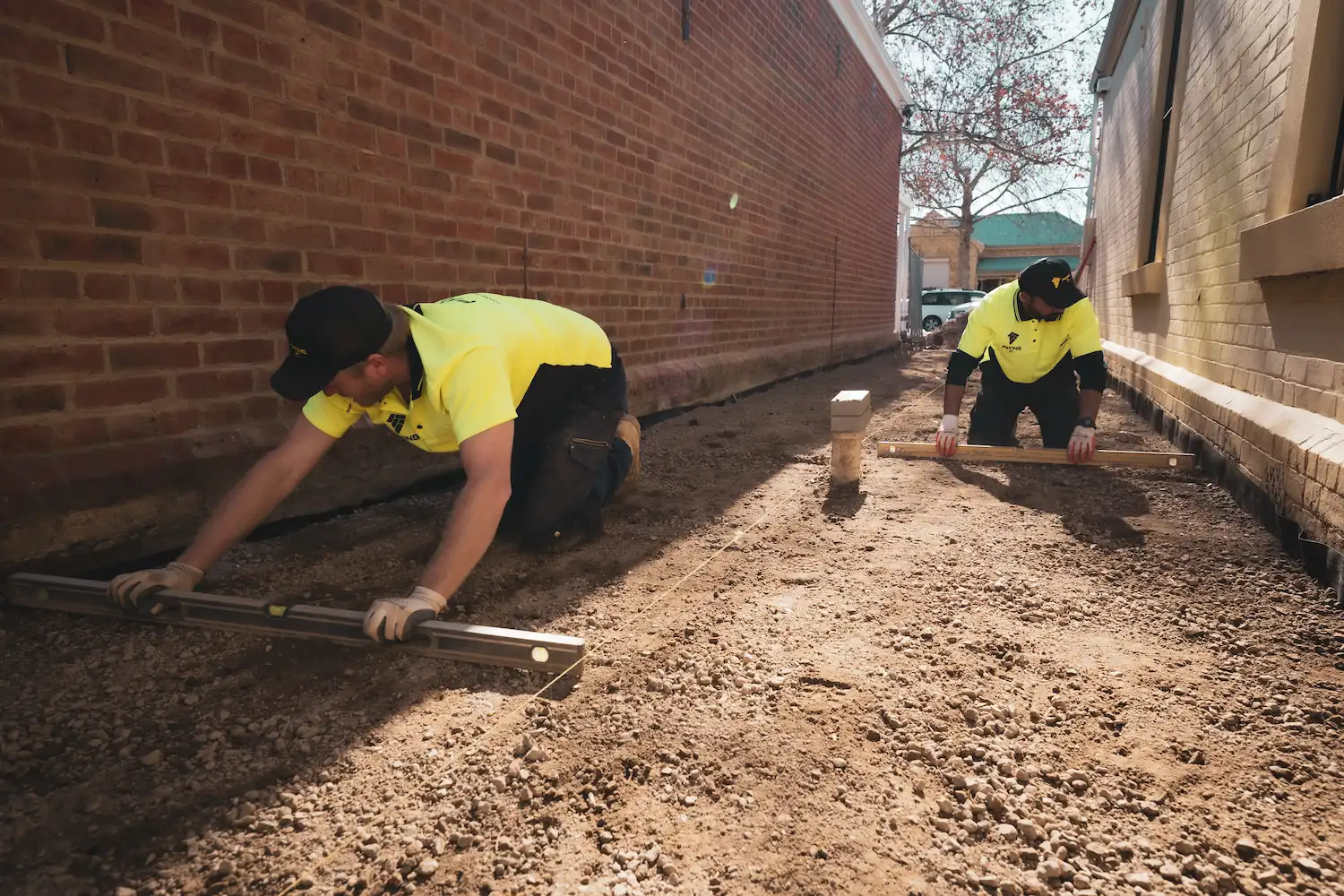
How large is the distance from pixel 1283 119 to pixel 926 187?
20.8m

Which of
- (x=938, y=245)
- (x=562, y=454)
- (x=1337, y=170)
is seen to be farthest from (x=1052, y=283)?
(x=938, y=245)

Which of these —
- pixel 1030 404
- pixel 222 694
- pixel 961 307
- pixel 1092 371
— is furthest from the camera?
pixel 961 307

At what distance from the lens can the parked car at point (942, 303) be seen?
2395 cm

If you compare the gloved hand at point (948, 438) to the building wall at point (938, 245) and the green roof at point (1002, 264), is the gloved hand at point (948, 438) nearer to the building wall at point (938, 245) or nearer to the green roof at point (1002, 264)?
the building wall at point (938, 245)

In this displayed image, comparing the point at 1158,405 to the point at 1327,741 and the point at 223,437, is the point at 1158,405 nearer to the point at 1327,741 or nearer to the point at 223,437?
the point at 1327,741

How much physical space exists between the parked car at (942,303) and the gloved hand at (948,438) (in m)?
21.1

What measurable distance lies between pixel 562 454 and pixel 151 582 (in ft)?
4.39

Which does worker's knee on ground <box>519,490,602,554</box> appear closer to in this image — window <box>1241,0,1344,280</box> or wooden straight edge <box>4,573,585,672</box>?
wooden straight edge <box>4,573,585,672</box>

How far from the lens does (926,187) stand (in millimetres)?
22328

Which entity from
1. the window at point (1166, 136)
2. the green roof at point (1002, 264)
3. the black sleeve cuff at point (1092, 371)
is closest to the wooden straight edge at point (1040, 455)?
the black sleeve cuff at point (1092, 371)

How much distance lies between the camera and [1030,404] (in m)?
4.59

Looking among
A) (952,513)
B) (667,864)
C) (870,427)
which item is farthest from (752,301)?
(667,864)

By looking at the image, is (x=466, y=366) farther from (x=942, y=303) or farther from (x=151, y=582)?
(x=942, y=303)

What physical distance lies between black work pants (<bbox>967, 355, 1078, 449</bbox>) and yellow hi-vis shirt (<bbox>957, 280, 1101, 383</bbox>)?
0.34ft
